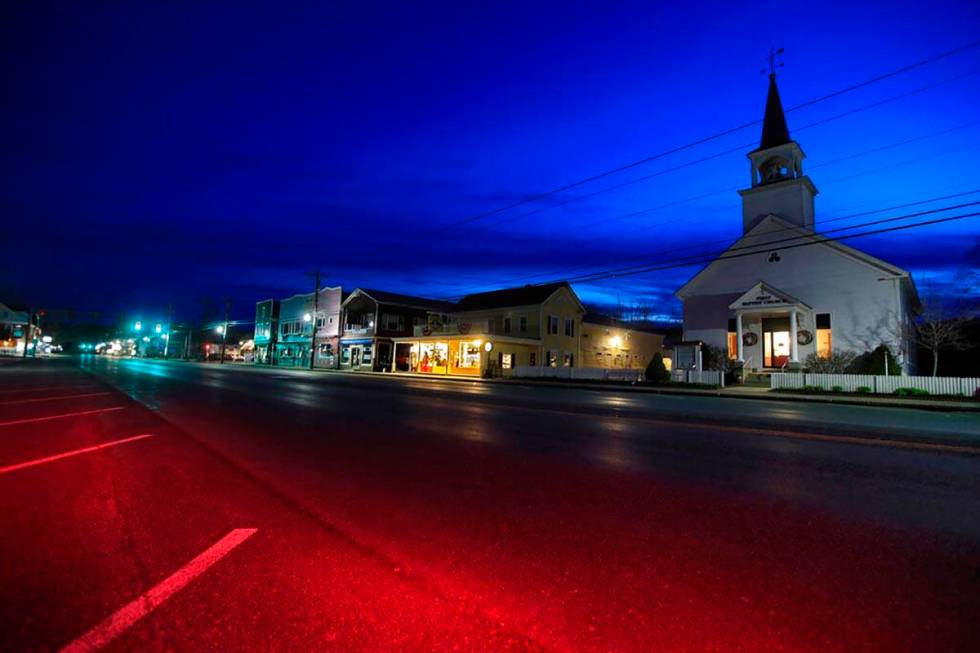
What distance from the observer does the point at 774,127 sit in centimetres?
3231

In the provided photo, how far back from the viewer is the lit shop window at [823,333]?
1093 inches

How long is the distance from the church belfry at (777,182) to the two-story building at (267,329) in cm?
6141

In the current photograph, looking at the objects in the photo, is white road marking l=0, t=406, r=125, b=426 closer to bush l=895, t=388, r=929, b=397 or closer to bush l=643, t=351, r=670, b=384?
bush l=643, t=351, r=670, b=384

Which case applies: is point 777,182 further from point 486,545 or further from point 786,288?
point 486,545

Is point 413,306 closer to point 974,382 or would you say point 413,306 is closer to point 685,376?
point 685,376

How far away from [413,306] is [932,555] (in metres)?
53.7

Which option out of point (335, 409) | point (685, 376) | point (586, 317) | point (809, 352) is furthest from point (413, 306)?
point (335, 409)

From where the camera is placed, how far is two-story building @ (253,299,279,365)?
7044 cm

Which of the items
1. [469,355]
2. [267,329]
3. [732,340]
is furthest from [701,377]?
[267,329]

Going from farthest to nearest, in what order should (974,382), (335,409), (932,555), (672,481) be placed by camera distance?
(974,382) → (335,409) → (672,481) → (932,555)

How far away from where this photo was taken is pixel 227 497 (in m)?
5.22

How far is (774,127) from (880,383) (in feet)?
62.1

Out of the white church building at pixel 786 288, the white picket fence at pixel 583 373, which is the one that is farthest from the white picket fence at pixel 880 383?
the white picket fence at pixel 583 373

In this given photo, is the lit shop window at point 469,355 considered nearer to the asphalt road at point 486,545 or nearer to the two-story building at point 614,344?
the two-story building at point 614,344
